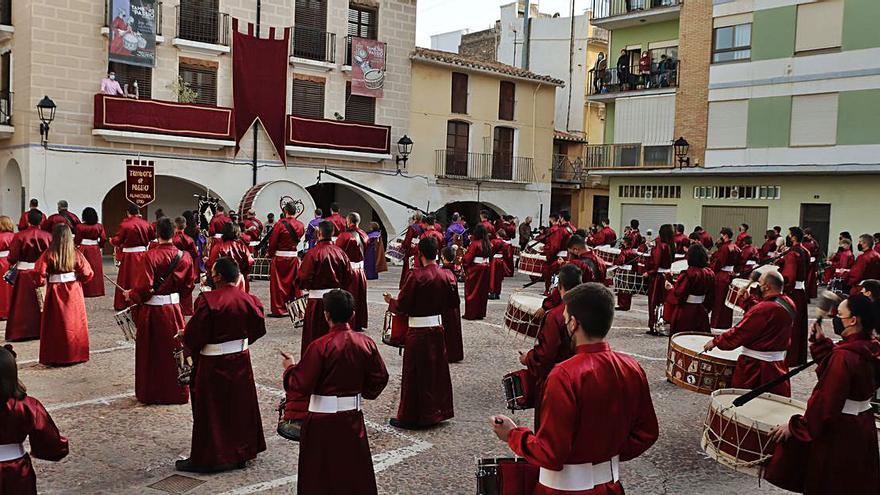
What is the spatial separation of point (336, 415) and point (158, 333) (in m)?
3.81

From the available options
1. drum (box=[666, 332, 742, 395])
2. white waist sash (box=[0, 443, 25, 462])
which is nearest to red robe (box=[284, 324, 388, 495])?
white waist sash (box=[0, 443, 25, 462])

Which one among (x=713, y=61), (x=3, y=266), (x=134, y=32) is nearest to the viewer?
(x=3, y=266)

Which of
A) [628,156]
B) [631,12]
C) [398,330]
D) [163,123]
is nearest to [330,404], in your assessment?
[398,330]

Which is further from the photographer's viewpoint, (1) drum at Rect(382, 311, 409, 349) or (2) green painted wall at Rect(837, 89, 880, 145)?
(2) green painted wall at Rect(837, 89, 880, 145)

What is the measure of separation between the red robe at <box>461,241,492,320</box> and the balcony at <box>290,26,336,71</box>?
13520 mm

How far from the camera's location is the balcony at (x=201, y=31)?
23156 mm

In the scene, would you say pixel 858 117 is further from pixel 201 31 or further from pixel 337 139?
pixel 201 31

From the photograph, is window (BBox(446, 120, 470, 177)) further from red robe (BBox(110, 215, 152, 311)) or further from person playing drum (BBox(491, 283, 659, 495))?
person playing drum (BBox(491, 283, 659, 495))

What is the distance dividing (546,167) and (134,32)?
1763cm

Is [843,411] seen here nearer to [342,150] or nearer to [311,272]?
[311,272]

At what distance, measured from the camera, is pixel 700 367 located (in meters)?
7.03

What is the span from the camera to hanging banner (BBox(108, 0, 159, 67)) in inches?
847

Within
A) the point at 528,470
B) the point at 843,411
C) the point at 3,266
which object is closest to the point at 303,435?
the point at 528,470

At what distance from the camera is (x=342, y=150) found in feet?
86.6
